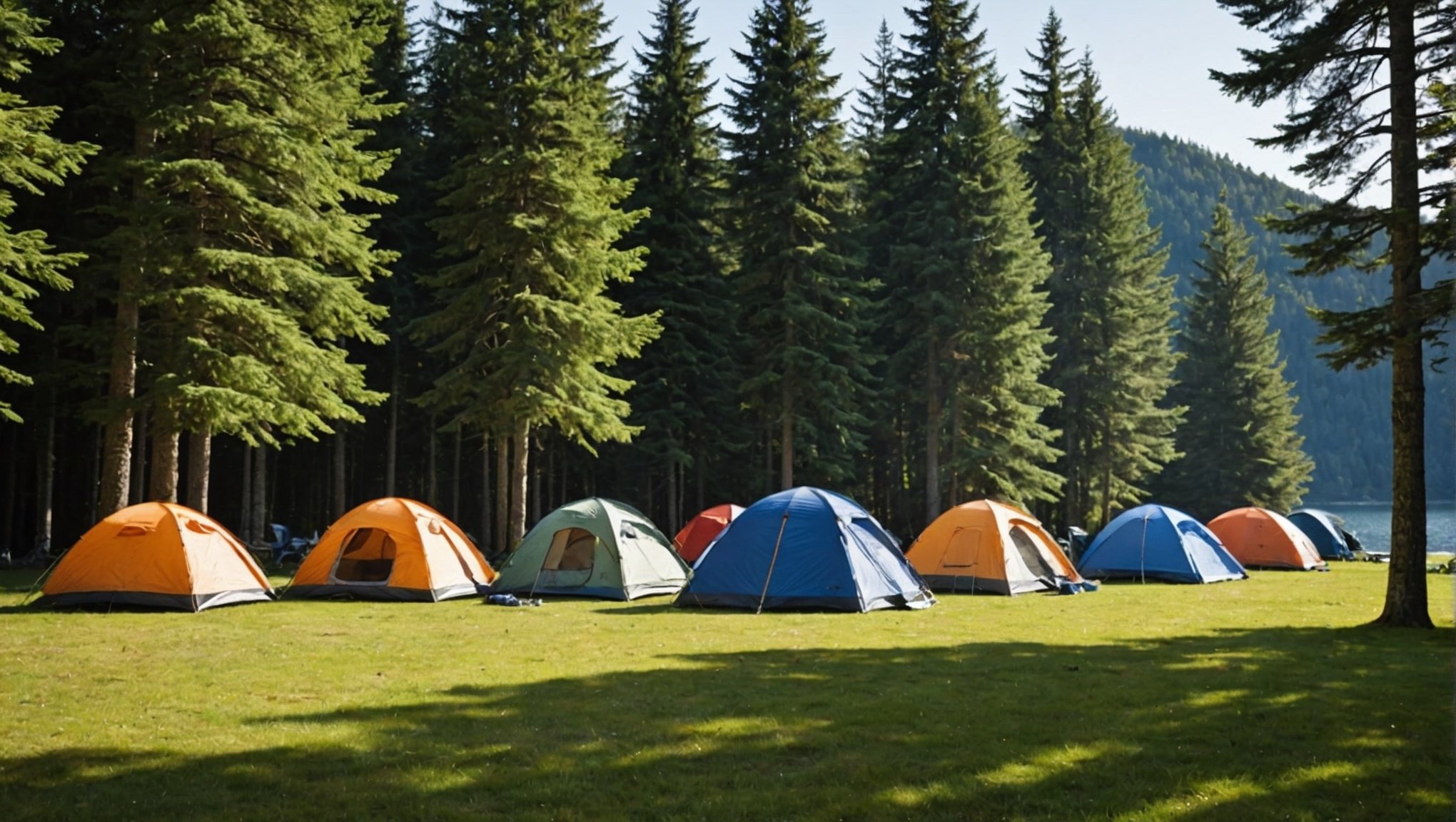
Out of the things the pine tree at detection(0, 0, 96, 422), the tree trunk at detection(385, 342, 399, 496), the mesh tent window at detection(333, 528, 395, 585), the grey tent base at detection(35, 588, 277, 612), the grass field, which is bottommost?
the grass field

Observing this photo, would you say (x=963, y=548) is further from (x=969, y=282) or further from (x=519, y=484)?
(x=969, y=282)

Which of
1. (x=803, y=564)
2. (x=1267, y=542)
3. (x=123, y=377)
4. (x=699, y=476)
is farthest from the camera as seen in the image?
(x=699, y=476)

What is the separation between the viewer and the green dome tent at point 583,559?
1620 centimetres

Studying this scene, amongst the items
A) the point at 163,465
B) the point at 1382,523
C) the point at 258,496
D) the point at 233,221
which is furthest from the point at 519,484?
the point at 1382,523

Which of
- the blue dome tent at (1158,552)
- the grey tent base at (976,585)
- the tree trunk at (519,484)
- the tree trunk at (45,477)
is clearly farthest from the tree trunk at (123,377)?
the blue dome tent at (1158,552)

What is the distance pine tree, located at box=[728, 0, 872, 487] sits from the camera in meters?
29.0

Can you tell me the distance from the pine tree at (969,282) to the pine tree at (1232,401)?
1235 cm

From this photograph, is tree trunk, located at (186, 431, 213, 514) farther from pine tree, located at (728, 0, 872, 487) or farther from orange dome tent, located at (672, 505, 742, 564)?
pine tree, located at (728, 0, 872, 487)

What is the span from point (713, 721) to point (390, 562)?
34.6ft

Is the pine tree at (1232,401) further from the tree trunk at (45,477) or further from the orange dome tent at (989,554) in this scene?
the tree trunk at (45,477)

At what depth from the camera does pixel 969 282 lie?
3072 centimetres

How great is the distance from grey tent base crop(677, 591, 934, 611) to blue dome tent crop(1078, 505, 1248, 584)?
7.71m

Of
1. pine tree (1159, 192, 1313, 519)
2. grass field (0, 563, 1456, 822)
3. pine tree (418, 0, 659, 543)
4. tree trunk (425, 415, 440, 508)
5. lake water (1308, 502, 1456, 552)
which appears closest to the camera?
grass field (0, 563, 1456, 822)

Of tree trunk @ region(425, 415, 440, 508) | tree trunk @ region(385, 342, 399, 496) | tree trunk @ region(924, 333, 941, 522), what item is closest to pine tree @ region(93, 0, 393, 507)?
tree trunk @ region(385, 342, 399, 496)
